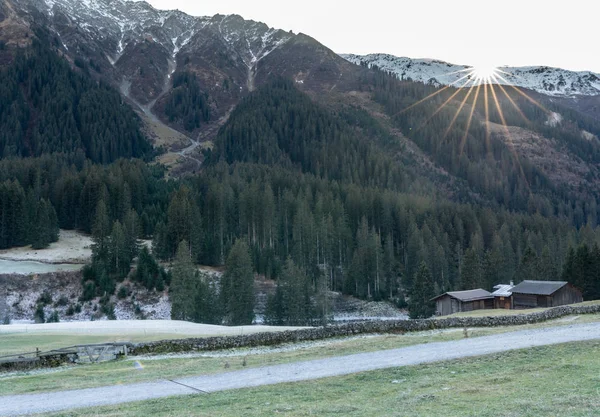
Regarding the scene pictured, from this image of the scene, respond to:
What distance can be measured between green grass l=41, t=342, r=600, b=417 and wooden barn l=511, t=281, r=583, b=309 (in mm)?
50525

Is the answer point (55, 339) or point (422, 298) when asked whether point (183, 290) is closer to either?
point (55, 339)

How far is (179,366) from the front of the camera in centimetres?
3022

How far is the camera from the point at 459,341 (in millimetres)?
33312

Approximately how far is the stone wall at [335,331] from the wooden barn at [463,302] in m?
32.1

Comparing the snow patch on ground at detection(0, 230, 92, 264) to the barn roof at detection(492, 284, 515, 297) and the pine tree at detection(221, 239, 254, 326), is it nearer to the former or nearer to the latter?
the pine tree at detection(221, 239, 254, 326)

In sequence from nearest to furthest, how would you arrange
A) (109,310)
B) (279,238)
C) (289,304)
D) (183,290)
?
(183,290) → (289,304) → (109,310) → (279,238)

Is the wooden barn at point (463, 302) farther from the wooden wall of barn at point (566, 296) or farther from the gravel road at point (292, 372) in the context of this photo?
the gravel road at point (292, 372)

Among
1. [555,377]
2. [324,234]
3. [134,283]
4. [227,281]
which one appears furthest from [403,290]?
[555,377]

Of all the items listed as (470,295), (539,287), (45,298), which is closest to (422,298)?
(470,295)

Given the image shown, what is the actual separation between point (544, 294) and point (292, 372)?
56.2m

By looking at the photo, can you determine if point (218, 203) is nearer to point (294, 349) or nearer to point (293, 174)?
point (293, 174)

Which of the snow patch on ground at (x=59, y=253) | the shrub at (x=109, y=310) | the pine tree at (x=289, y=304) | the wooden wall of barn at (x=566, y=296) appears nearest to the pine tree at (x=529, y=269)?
the wooden wall of barn at (x=566, y=296)

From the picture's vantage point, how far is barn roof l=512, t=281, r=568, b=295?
235ft

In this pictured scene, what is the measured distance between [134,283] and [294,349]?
64.0 metres
